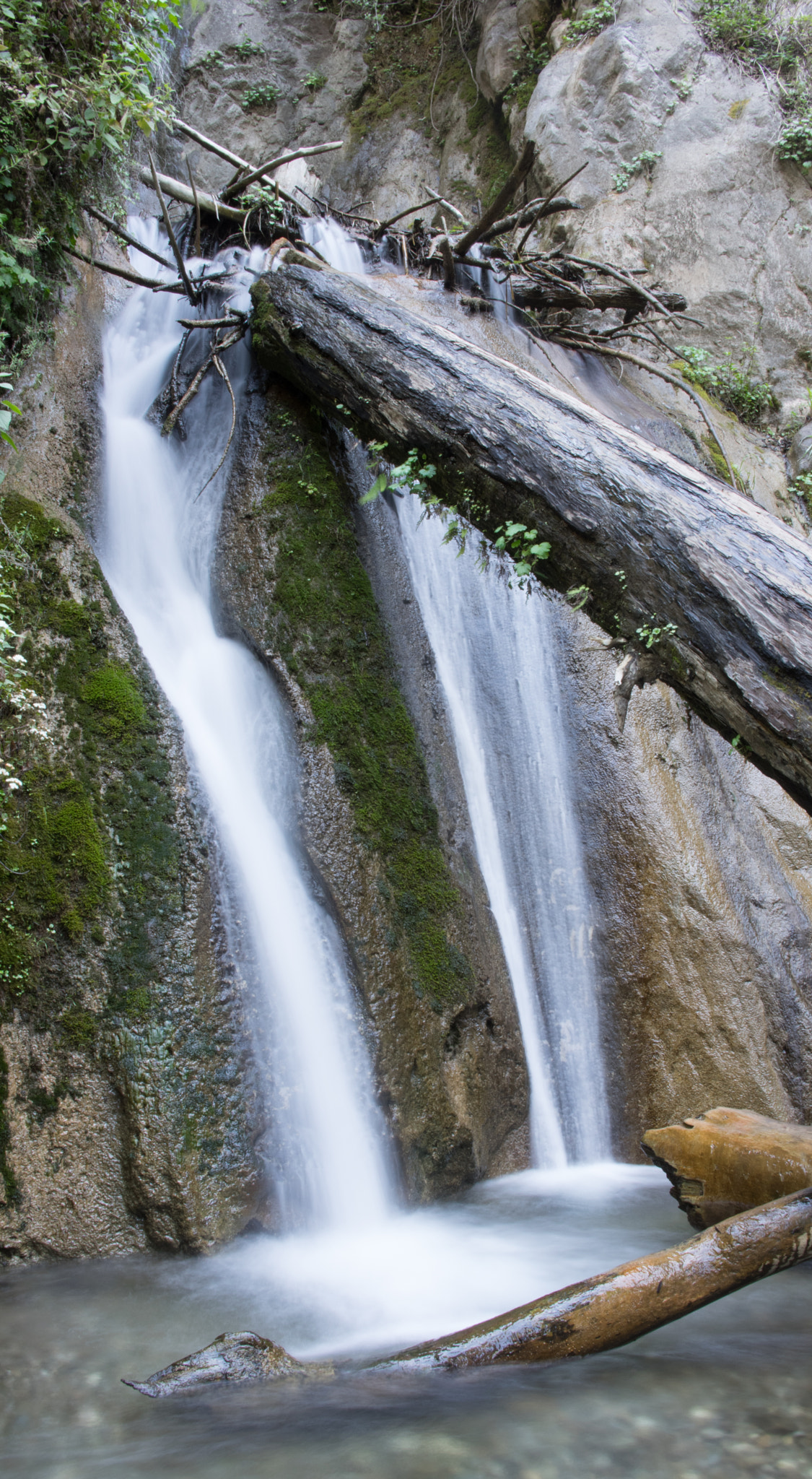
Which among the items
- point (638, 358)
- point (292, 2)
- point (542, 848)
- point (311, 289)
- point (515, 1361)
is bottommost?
point (515, 1361)

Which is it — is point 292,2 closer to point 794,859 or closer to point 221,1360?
point 794,859

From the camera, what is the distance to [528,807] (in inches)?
225

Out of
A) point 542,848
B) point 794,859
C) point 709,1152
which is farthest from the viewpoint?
point 794,859

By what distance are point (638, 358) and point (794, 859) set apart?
4.97 metres

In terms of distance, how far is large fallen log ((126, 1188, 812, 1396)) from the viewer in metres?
2.48

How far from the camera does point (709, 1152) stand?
3.60 metres

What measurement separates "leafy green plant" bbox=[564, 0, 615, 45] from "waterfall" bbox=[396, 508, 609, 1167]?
8.50 metres

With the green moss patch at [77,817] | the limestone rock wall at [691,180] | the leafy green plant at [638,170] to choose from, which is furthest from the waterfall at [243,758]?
the leafy green plant at [638,170]

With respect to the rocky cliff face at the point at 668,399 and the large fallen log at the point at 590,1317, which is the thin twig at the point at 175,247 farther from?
the large fallen log at the point at 590,1317

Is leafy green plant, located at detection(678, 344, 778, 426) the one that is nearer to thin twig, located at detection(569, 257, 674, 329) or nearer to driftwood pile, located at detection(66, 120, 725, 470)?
driftwood pile, located at detection(66, 120, 725, 470)

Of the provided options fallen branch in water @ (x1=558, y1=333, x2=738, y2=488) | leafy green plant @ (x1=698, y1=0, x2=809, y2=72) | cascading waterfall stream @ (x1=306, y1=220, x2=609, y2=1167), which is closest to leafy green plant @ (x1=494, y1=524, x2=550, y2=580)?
cascading waterfall stream @ (x1=306, y1=220, x2=609, y2=1167)

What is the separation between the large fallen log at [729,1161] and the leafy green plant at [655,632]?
6.97 ft

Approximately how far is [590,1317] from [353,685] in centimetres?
349

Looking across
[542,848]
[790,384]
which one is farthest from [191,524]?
[790,384]
